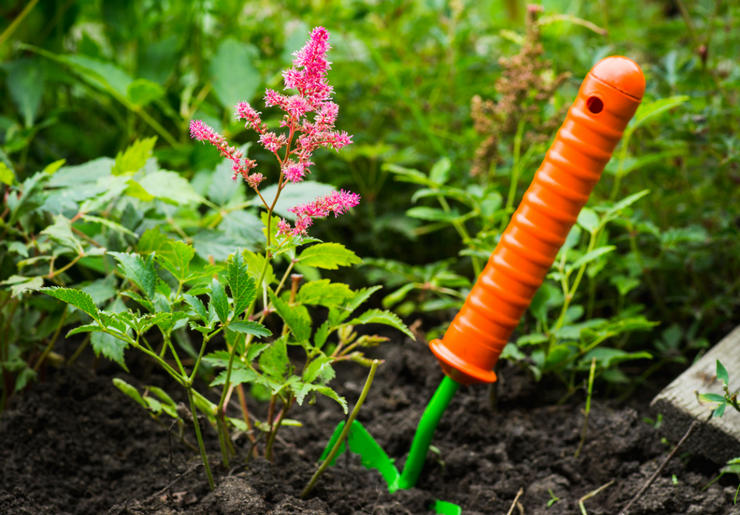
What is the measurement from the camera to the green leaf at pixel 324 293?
37.6 inches

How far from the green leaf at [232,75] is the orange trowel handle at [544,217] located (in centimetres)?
98

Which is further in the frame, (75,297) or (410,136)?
(410,136)

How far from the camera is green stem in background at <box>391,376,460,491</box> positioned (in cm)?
108

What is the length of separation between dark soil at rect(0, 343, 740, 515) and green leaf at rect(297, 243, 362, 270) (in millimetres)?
327

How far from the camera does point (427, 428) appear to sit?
42.8 inches

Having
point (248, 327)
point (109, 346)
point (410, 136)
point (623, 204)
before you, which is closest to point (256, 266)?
point (248, 327)

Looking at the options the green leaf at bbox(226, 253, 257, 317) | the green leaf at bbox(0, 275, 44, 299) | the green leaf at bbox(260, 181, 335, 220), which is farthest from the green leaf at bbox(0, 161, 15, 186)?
the green leaf at bbox(226, 253, 257, 317)

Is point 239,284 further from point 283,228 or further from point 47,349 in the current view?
point 47,349

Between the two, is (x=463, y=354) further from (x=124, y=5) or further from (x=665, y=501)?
(x=124, y=5)

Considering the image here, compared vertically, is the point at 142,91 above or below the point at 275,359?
above

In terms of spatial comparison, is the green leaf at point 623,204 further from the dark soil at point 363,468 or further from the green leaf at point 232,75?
the green leaf at point 232,75

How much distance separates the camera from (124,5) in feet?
6.58

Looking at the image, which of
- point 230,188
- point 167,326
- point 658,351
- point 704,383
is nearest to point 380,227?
point 230,188

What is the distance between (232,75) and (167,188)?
67 cm
